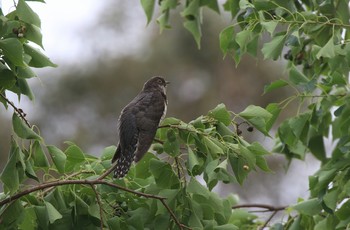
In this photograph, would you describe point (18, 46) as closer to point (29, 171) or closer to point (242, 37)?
point (29, 171)

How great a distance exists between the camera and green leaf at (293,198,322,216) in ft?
16.7

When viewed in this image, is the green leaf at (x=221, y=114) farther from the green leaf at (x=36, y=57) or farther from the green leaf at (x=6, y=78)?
Answer: the green leaf at (x=6, y=78)


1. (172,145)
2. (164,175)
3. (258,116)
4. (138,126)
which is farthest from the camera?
(138,126)

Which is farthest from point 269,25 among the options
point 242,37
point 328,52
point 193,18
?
point 193,18

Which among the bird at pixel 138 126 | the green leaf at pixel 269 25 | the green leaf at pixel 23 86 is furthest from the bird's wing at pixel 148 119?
the green leaf at pixel 269 25

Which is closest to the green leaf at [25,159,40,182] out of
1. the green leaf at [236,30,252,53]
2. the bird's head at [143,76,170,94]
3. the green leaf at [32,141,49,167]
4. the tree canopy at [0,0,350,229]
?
the tree canopy at [0,0,350,229]

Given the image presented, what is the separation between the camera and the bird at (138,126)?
4.86 metres

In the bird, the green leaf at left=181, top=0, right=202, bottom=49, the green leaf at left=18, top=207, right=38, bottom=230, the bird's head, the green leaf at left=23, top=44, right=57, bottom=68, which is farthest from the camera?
the bird's head

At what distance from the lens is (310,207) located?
5.12m

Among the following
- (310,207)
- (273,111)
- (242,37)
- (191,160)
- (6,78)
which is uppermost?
(6,78)

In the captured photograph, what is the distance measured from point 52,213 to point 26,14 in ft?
3.14

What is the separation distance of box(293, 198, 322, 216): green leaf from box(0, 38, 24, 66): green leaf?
1866 millimetres

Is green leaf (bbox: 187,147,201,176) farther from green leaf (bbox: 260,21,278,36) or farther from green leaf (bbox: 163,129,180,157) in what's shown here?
green leaf (bbox: 260,21,278,36)

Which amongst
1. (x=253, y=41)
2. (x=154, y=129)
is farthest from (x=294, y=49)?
(x=154, y=129)
